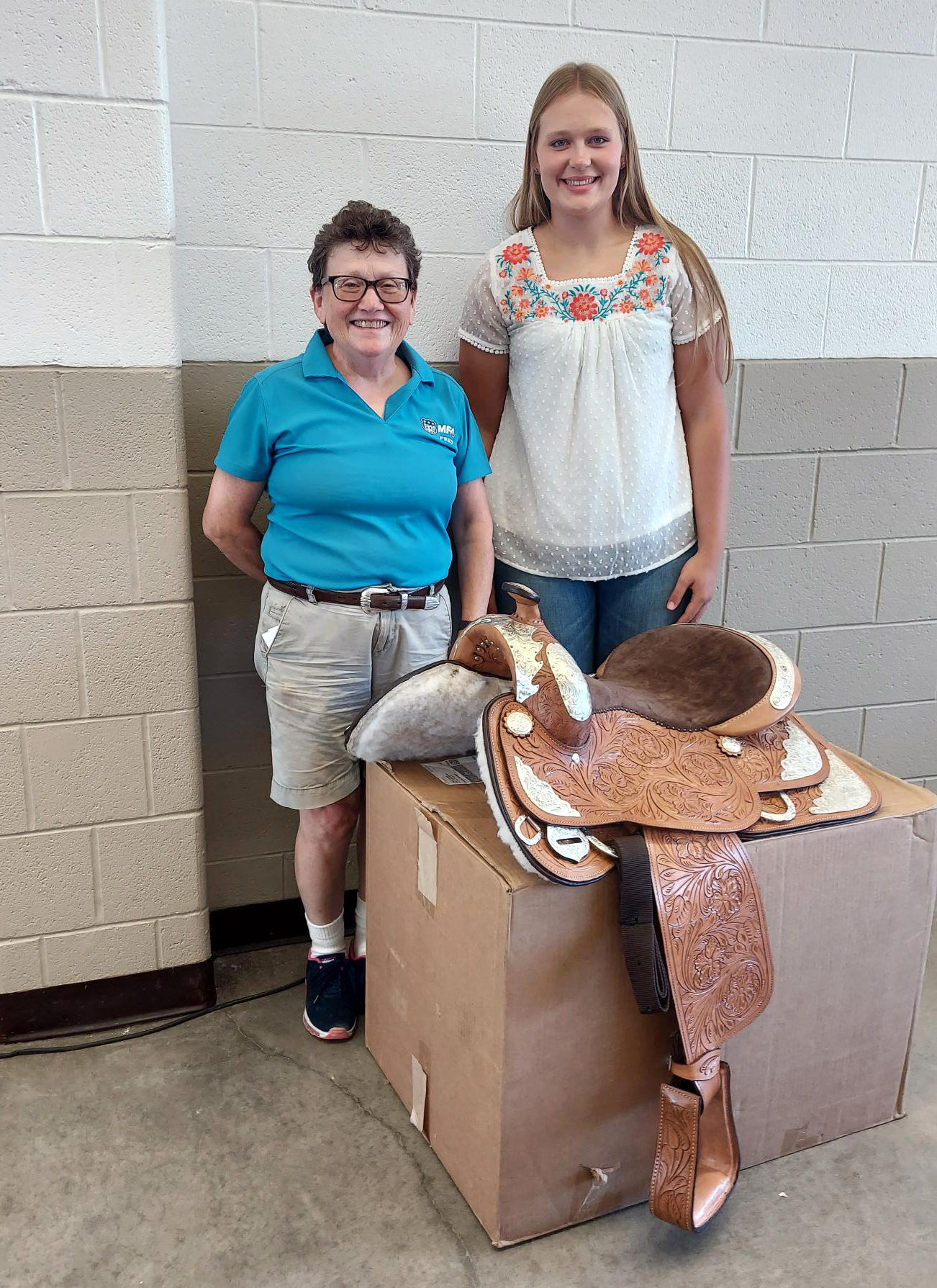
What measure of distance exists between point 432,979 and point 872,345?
5.93 ft

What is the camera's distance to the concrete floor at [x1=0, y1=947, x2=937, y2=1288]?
1533mm

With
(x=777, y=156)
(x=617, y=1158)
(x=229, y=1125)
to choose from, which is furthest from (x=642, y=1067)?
(x=777, y=156)

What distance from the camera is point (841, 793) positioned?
166 centimetres

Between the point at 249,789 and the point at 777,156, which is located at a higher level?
the point at 777,156

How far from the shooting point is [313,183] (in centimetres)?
204

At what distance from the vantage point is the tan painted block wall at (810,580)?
2.23 meters

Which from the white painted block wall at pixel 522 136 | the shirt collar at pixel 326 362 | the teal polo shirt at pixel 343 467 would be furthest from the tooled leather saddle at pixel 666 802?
the white painted block wall at pixel 522 136

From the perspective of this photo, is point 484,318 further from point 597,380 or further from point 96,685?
point 96,685

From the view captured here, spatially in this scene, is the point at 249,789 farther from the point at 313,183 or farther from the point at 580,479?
the point at 313,183

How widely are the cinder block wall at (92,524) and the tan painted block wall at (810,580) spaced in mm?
235

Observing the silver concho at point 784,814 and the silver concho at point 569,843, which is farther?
the silver concho at point 784,814

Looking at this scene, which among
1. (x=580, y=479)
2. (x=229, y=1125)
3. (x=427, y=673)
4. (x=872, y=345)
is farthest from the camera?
(x=872, y=345)

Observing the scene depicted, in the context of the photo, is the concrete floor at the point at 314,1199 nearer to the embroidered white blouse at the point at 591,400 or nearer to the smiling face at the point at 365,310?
the embroidered white blouse at the point at 591,400

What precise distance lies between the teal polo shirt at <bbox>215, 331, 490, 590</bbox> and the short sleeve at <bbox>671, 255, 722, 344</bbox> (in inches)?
18.8
